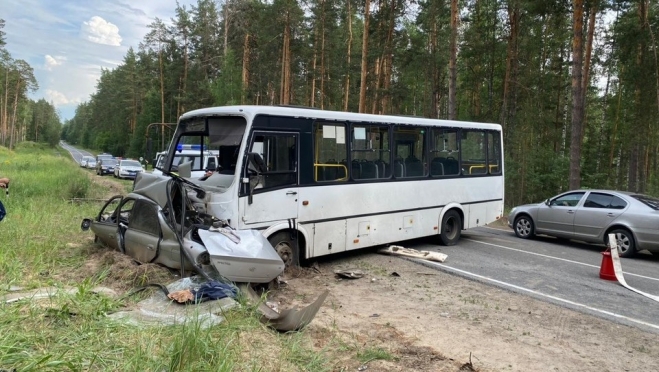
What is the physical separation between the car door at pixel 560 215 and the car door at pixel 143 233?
407 inches

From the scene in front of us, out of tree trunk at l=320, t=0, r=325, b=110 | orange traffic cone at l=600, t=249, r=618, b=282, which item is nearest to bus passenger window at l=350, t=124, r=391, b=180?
orange traffic cone at l=600, t=249, r=618, b=282

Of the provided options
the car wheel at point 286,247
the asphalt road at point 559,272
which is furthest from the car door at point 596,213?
the car wheel at point 286,247

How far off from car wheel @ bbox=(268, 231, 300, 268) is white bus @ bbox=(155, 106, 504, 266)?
0.02 metres

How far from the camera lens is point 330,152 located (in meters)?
8.27

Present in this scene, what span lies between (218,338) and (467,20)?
1015 inches

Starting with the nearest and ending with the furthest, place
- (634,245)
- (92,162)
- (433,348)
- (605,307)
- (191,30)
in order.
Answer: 1. (433,348)
2. (605,307)
3. (634,245)
4. (191,30)
5. (92,162)

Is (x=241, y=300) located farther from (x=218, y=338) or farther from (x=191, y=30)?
(x=191, y=30)

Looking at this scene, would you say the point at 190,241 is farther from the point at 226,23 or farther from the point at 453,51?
the point at 226,23

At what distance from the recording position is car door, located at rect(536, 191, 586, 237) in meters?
11.9

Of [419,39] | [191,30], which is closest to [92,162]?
[191,30]

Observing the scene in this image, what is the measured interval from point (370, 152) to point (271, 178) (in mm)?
2515

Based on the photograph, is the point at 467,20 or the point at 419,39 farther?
the point at 419,39

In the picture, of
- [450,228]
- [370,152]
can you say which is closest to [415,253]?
[450,228]

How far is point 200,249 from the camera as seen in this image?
5648mm
